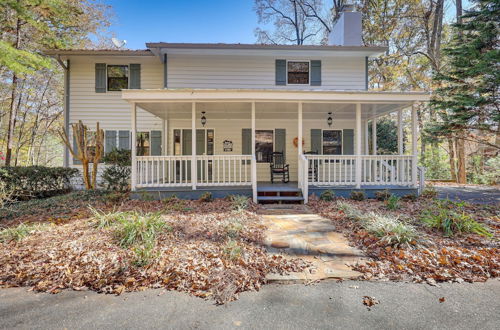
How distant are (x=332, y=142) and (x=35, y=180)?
405 inches

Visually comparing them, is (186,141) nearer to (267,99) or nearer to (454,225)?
(267,99)

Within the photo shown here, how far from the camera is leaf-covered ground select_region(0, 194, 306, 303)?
2.69 meters

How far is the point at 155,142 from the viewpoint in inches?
389

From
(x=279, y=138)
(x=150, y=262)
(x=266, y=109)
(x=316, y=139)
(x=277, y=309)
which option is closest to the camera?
(x=277, y=309)

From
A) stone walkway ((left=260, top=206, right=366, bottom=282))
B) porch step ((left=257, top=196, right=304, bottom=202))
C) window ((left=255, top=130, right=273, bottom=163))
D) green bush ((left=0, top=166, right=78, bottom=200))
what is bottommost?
stone walkway ((left=260, top=206, right=366, bottom=282))

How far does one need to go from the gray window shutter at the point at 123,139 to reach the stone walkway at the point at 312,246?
7.22m

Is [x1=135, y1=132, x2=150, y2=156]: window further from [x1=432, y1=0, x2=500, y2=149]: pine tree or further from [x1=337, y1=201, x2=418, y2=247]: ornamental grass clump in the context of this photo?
[x1=432, y1=0, x2=500, y2=149]: pine tree

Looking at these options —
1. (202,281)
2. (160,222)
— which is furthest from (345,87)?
(202,281)

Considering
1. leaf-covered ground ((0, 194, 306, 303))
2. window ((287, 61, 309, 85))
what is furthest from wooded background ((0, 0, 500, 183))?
window ((287, 61, 309, 85))

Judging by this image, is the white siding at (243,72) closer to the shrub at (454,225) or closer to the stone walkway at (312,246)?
the stone walkway at (312,246)

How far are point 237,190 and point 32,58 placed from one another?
6.42m

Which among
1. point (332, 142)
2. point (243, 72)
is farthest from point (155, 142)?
point (332, 142)

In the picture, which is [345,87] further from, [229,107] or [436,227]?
[436,227]

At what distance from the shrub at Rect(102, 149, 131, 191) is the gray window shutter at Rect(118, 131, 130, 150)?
206 centimetres
